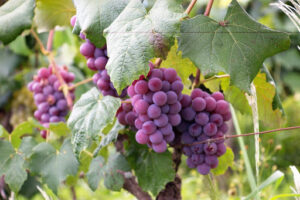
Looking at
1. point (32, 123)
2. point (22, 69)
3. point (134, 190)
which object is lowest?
A: point (22, 69)

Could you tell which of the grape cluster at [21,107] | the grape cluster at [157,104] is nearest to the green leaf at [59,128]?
A: the grape cluster at [157,104]

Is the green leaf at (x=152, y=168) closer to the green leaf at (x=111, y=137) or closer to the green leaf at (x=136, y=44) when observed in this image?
the green leaf at (x=111, y=137)

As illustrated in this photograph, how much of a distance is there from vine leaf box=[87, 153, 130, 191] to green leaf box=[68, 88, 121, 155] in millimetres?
204

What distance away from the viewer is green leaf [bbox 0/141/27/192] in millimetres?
807

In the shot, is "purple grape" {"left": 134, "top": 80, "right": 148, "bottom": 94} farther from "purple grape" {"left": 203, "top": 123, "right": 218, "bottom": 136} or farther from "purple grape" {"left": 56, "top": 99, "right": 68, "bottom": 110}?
"purple grape" {"left": 56, "top": 99, "right": 68, "bottom": 110}

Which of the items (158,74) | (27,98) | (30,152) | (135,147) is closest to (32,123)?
(30,152)

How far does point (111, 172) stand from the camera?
0.80 meters

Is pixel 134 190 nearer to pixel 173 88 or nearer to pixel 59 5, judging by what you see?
pixel 173 88

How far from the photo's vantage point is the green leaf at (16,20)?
0.67 meters

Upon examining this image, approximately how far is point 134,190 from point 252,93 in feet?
1.37

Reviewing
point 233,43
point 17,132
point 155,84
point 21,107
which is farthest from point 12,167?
point 21,107

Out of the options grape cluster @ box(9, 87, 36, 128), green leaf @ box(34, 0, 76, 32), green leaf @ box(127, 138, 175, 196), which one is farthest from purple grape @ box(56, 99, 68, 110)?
grape cluster @ box(9, 87, 36, 128)

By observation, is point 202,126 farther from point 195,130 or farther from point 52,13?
point 52,13

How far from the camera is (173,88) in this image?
0.63 m
